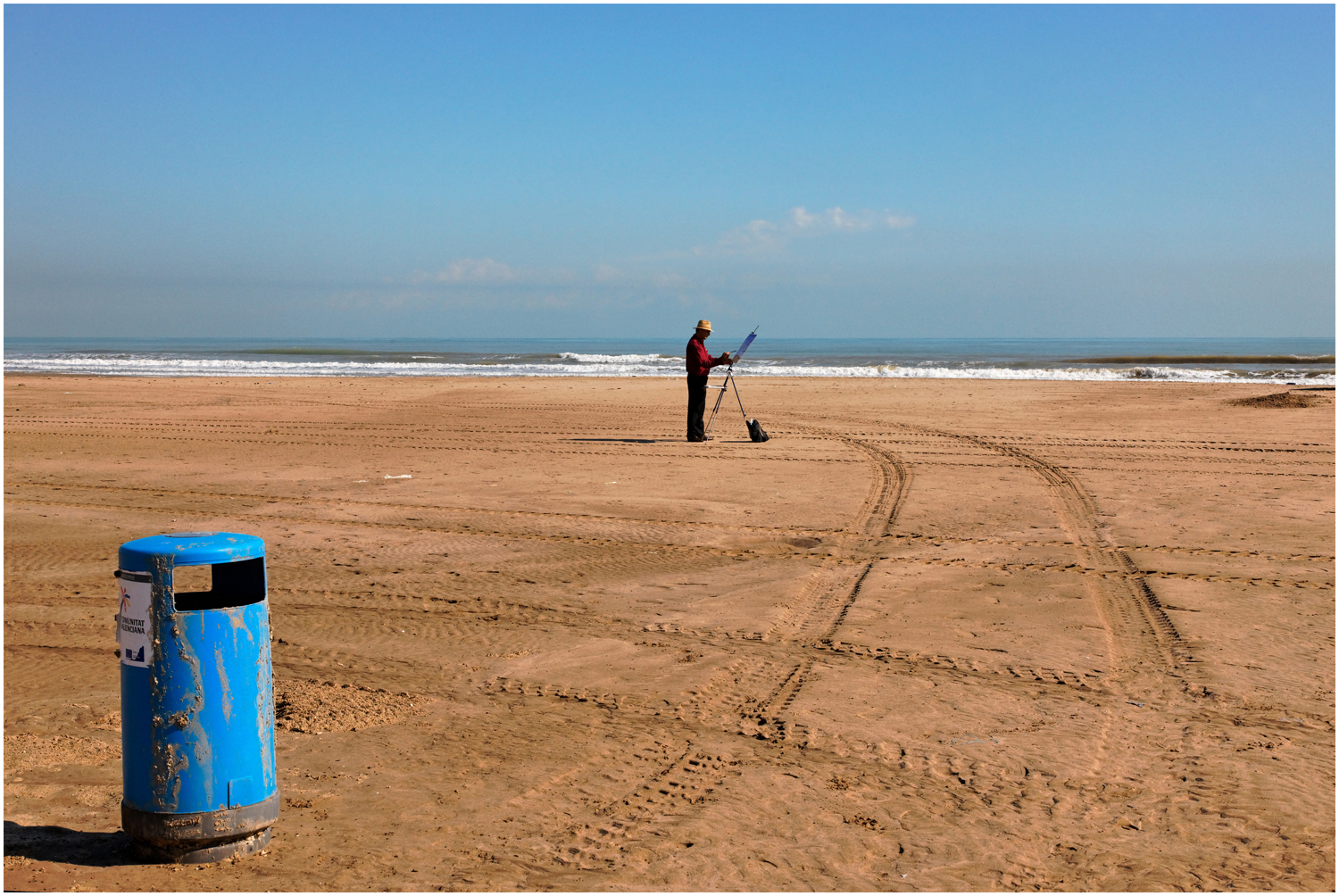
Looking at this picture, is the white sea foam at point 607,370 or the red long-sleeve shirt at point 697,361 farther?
the white sea foam at point 607,370

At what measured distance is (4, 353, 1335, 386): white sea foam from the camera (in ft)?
115

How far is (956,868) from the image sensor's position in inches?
140

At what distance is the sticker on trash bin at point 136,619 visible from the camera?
11.4ft

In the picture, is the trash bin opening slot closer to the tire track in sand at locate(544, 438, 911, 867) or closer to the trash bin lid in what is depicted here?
the trash bin lid

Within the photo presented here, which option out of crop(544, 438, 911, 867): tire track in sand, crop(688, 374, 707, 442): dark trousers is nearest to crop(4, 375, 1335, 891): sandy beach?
crop(544, 438, 911, 867): tire track in sand

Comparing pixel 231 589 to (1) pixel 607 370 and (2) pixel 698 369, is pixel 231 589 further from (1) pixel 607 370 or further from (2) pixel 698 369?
(1) pixel 607 370

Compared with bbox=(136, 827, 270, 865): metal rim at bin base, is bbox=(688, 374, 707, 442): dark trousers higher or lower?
higher

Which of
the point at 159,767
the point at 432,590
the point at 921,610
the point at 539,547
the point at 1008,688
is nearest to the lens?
the point at 159,767

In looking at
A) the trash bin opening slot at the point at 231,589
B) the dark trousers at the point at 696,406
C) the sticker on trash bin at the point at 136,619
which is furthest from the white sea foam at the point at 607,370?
the sticker on trash bin at the point at 136,619

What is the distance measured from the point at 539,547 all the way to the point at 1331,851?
5.91m

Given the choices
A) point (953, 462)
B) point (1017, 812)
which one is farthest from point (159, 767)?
point (953, 462)

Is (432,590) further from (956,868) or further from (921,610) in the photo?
(956,868)

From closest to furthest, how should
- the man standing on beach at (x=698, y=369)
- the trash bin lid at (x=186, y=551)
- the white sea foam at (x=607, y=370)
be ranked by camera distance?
the trash bin lid at (x=186, y=551) < the man standing on beach at (x=698, y=369) < the white sea foam at (x=607, y=370)

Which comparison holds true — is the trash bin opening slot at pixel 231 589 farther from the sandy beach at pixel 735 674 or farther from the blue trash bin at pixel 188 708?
the sandy beach at pixel 735 674
